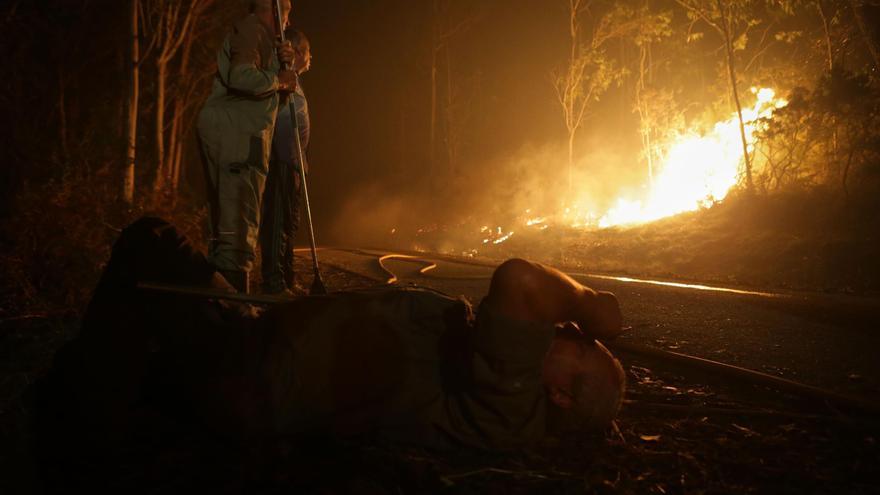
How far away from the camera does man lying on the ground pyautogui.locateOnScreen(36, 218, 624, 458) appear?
1.97 meters

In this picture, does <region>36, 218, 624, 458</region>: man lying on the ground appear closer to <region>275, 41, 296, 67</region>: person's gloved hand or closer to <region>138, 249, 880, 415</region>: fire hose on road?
<region>138, 249, 880, 415</region>: fire hose on road

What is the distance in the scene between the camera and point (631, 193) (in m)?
25.6

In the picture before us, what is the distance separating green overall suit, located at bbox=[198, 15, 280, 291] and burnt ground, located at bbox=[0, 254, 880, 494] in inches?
56.8

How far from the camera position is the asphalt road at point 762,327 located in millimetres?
3301

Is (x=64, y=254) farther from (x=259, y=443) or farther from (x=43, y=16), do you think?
(x=43, y=16)

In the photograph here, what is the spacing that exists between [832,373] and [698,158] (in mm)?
20680

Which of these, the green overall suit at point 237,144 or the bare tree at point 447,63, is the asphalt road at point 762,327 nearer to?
the green overall suit at point 237,144

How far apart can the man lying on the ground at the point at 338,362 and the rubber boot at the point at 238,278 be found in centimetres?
144

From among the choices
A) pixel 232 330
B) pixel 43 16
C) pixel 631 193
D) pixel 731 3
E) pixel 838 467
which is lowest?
pixel 838 467

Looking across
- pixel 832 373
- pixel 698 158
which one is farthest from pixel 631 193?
pixel 832 373

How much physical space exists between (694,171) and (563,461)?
2196 centimetres

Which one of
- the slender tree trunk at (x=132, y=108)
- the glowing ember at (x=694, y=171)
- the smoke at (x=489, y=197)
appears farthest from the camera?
the smoke at (x=489, y=197)

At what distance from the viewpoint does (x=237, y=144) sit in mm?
3652

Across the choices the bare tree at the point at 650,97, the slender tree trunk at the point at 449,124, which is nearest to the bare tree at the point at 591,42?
the bare tree at the point at 650,97
